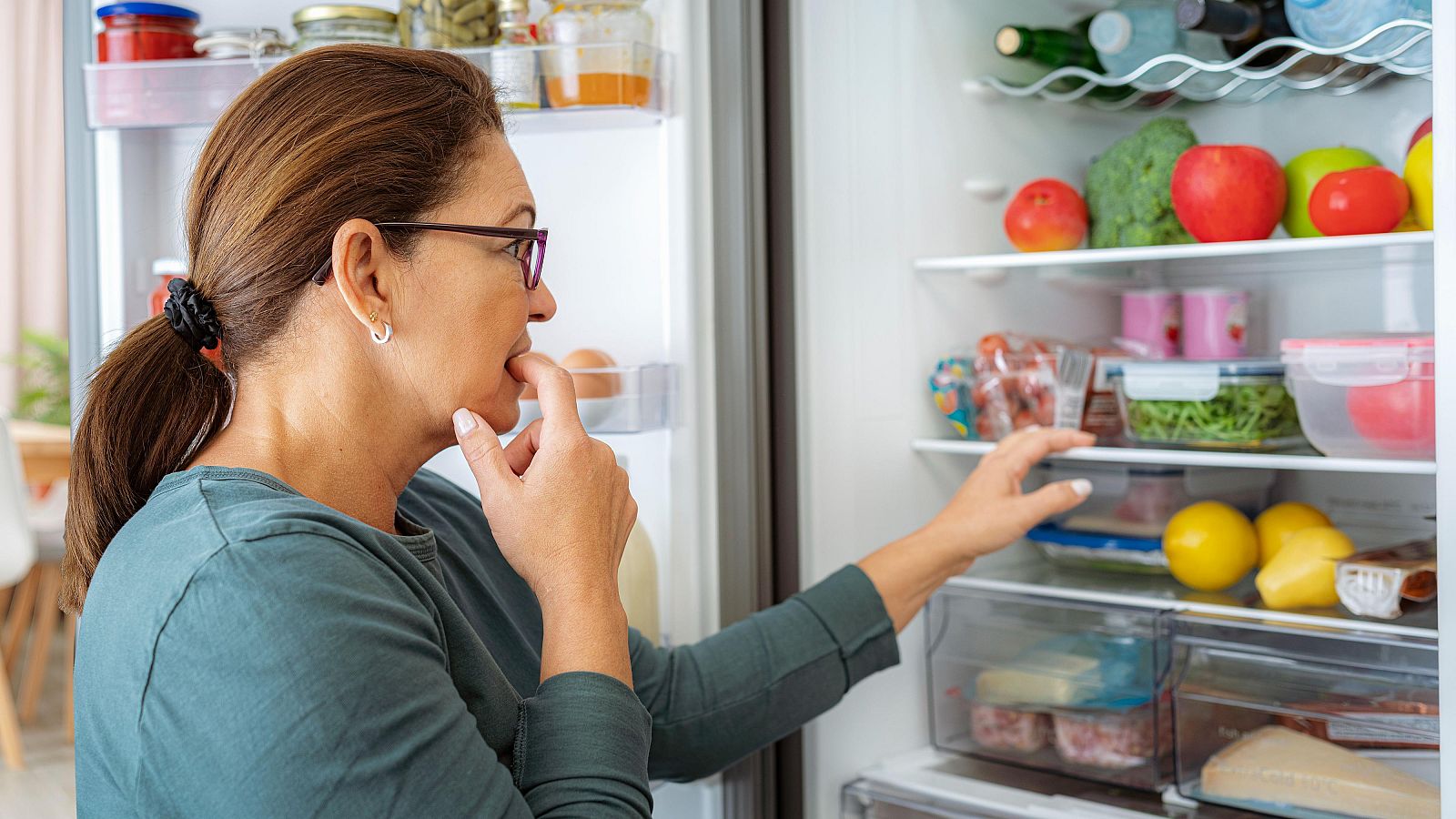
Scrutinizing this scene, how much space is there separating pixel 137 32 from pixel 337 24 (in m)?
0.20

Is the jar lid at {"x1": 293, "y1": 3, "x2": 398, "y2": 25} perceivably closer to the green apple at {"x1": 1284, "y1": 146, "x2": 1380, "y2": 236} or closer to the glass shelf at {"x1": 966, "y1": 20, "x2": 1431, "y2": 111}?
the glass shelf at {"x1": 966, "y1": 20, "x2": 1431, "y2": 111}

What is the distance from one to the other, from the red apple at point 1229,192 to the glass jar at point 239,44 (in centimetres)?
98

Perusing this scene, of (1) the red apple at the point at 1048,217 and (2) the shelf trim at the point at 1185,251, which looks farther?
(1) the red apple at the point at 1048,217

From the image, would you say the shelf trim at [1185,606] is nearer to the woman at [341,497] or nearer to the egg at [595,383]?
the egg at [595,383]

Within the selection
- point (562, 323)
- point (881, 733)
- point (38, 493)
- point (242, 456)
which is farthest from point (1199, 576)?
point (38, 493)

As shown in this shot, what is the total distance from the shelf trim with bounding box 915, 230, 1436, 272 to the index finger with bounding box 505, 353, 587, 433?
681 millimetres

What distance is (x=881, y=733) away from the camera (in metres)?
1.50

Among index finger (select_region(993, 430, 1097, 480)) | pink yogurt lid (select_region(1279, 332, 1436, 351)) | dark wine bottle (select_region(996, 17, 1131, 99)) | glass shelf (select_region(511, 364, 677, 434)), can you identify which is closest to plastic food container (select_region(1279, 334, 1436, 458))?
pink yogurt lid (select_region(1279, 332, 1436, 351))

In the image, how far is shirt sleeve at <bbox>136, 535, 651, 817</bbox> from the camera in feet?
2.10

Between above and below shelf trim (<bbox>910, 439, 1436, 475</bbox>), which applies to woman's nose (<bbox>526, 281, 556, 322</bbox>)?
above

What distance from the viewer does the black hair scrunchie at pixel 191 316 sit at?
32.9 inches

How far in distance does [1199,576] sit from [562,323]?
792 mm

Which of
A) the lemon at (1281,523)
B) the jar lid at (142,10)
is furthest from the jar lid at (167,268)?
the lemon at (1281,523)

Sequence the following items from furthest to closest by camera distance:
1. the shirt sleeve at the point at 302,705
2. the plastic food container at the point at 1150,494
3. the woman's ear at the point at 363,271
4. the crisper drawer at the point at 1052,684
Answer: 1. the plastic food container at the point at 1150,494
2. the crisper drawer at the point at 1052,684
3. the woman's ear at the point at 363,271
4. the shirt sleeve at the point at 302,705
